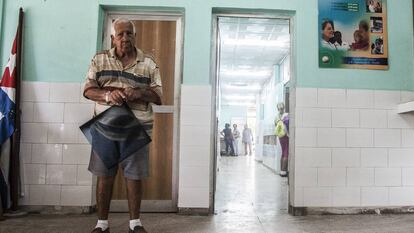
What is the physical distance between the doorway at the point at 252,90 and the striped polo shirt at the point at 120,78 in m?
1.20

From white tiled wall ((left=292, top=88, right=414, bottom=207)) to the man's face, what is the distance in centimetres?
176

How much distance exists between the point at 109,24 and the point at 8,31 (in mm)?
946

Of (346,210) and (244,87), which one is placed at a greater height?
(244,87)

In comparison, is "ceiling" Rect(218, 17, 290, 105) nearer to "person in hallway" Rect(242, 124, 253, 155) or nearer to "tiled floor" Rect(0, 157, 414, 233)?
"tiled floor" Rect(0, 157, 414, 233)

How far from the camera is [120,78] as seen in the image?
2158mm

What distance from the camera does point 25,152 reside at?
310cm

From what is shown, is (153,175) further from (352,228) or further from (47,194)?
(352,228)

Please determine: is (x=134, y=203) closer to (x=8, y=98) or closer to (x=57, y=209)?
(x=57, y=209)

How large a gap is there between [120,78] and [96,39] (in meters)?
1.25

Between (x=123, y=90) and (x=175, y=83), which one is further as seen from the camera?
(x=175, y=83)

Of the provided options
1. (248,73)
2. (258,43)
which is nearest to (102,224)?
(258,43)

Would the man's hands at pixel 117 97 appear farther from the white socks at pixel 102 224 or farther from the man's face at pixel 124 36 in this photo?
the white socks at pixel 102 224

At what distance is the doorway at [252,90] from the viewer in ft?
11.6

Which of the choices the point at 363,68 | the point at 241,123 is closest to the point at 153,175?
the point at 363,68
